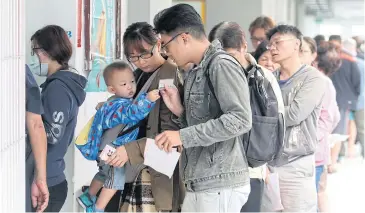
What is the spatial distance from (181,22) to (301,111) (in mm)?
1594

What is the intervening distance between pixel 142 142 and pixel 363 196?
5487mm

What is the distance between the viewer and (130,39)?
148 inches

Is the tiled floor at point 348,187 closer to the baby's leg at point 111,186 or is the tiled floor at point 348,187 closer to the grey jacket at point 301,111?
the grey jacket at point 301,111

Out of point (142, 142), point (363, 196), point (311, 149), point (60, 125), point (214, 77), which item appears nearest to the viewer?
point (214, 77)

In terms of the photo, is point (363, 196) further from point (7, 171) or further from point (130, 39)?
point (7, 171)

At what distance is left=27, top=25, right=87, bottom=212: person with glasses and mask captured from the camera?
393 cm

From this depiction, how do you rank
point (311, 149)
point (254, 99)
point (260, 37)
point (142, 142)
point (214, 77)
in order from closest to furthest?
point (214, 77) < point (254, 99) < point (142, 142) < point (311, 149) < point (260, 37)

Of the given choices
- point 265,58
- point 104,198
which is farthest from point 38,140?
point 265,58

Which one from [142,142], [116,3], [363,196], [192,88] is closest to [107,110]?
[142,142]

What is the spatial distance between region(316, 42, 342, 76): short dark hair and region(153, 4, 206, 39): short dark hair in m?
5.56

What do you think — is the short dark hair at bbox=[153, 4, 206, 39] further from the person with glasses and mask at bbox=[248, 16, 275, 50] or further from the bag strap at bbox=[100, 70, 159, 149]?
the person with glasses and mask at bbox=[248, 16, 275, 50]

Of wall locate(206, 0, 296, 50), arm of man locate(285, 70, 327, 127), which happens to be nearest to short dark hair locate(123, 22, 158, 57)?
arm of man locate(285, 70, 327, 127)

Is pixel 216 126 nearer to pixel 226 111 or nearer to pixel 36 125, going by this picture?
pixel 226 111

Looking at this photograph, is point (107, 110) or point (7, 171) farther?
point (107, 110)
